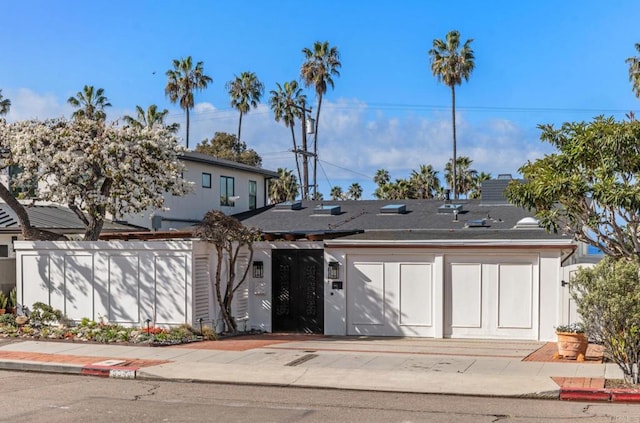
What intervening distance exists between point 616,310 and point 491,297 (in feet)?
21.6

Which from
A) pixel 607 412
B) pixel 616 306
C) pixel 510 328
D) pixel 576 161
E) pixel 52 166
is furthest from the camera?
pixel 52 166

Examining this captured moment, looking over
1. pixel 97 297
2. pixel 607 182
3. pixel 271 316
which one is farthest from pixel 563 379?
pixel 97 297

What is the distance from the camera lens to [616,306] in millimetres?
12133

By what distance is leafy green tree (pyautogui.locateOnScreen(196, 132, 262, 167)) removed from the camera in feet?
213

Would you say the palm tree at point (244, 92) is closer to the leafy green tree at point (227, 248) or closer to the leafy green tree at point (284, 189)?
the leafy green tree at point (284, 189)

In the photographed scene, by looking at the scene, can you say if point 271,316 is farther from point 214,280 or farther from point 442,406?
point 442,406

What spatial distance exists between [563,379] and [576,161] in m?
4.17

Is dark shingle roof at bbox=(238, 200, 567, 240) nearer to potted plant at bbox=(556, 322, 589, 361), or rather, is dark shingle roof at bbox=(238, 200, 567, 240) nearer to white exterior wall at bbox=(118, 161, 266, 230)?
white exterior wall at bbox=(118, 161, 266, 230)

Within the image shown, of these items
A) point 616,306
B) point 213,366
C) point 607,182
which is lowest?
point 213,366

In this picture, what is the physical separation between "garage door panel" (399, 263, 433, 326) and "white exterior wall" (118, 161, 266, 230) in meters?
13.9

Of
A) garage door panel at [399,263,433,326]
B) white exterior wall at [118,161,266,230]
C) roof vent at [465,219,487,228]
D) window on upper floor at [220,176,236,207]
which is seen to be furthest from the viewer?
window on upper floor at [220,176,236,207]

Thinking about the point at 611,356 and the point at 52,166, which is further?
the point at 52,166

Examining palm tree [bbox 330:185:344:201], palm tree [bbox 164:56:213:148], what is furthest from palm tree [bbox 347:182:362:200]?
palm tree [bbox 164:56:213:148]

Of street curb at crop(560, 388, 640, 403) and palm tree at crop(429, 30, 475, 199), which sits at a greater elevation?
palm tree at crop(429, 30, 475, 199)
